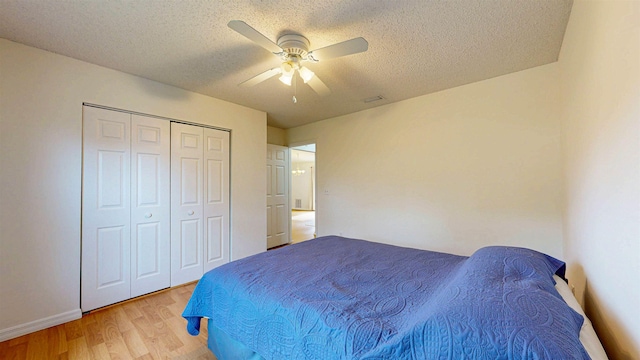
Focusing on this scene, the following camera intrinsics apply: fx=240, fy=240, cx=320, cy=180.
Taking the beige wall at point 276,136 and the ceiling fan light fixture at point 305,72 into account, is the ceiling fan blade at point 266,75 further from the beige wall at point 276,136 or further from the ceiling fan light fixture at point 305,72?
the beige wall at point 276,136

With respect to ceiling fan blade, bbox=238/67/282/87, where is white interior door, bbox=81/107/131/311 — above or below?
below

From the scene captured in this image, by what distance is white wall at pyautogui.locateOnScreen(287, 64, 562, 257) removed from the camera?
7.82 ft

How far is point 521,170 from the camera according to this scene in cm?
249

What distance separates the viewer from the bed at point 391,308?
0.70 meters

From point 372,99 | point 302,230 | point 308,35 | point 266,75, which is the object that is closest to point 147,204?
point 266,75

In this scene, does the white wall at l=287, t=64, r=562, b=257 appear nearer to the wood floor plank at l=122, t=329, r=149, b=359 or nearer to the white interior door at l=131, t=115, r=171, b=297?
the white interior door at l=131, t=115, r=171, b=297

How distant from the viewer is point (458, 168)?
113 inches

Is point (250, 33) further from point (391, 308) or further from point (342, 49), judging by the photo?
point (391, 308)

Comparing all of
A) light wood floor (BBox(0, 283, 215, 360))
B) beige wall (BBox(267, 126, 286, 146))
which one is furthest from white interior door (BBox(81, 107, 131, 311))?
beige wall (BBox(267, 126, 286, 146))

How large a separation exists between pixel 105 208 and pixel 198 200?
898 mm

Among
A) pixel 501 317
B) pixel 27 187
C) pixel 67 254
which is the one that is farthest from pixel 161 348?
pixel 501 317

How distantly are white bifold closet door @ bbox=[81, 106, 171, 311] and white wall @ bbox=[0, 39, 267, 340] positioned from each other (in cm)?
9

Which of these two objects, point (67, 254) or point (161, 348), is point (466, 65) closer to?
point (161, 348)

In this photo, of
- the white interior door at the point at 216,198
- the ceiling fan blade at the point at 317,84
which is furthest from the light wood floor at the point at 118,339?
the ceiling fan blade at the point at 317,84
